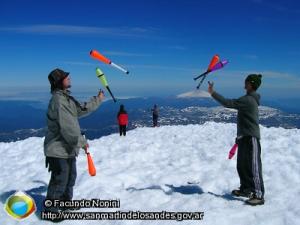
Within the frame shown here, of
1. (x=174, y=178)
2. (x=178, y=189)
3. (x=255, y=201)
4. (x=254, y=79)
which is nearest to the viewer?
(x=255, y=201)

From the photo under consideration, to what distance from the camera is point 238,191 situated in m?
9.07

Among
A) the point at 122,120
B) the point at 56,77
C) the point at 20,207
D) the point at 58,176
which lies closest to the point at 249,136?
the point at 58,176

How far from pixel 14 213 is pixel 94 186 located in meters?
2.65

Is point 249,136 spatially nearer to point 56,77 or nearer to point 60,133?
point 60,133

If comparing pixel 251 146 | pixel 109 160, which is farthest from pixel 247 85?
pixel 109 160

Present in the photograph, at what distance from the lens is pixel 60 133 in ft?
24.5

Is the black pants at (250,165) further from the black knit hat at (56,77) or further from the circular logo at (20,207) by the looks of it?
the circular logo at (20,207)

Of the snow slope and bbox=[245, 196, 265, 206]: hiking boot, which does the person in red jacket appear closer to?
the snow slope

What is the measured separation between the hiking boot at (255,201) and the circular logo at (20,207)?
16.4 feet

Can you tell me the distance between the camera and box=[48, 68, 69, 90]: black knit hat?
7504mm

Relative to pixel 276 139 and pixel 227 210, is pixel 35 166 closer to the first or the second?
pixel 227 210

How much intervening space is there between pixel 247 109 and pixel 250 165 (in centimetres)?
136

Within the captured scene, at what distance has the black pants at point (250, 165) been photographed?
8.48 metres

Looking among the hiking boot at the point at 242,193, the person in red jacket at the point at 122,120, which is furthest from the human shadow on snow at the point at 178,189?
the person in red jacket at the point at 122,120
